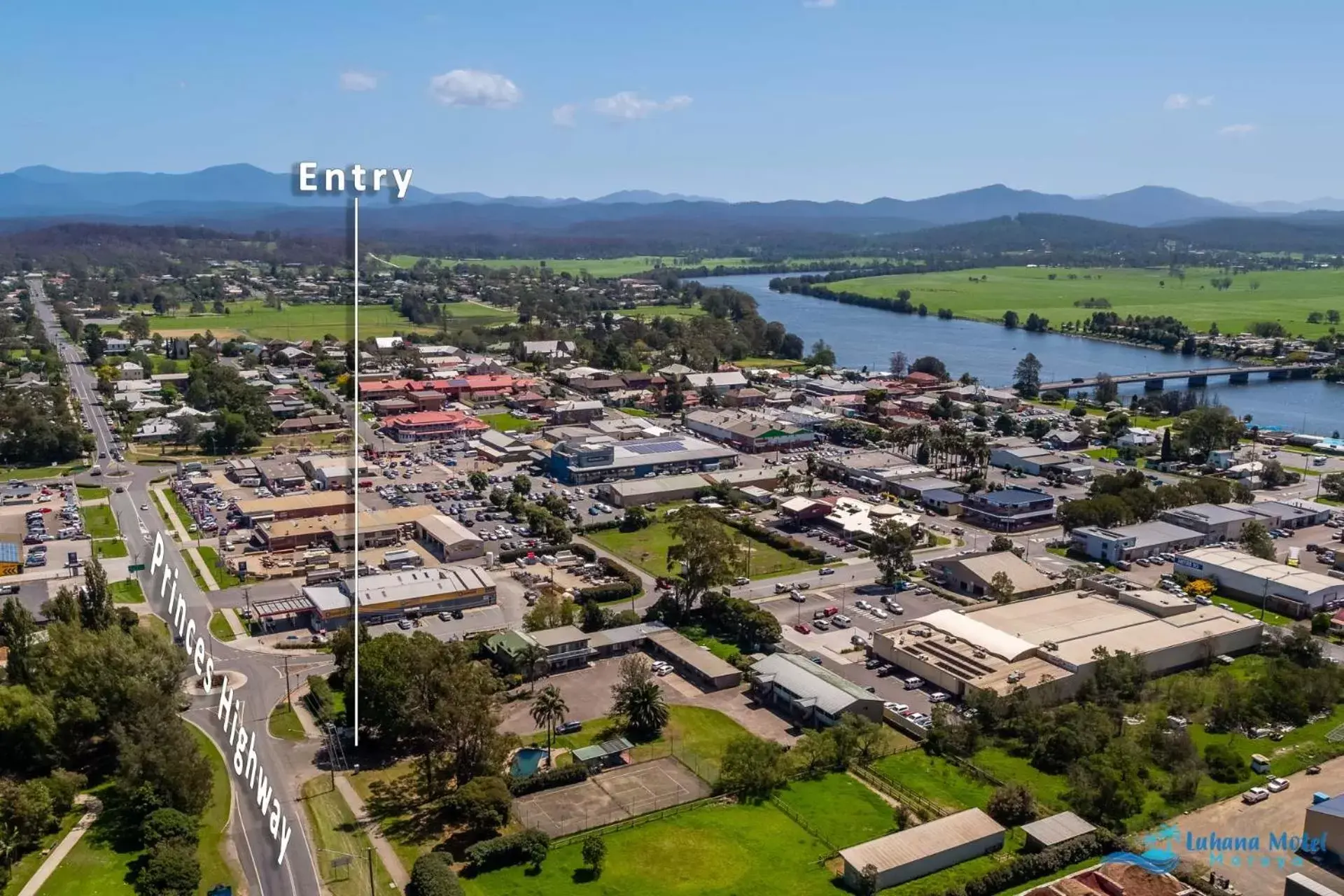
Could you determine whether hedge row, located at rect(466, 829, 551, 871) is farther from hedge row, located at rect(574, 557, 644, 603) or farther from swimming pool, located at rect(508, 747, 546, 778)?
hedge row, located at rect(574, 557, 644, 603)

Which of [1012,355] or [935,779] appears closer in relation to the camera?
[935,779]

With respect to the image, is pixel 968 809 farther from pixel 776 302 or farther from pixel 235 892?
pixel 776 302

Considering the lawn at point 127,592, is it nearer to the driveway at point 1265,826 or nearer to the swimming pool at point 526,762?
the swimming pool at point 526,762

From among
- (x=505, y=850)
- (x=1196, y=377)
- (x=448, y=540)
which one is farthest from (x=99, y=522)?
(x=1196, y=377)

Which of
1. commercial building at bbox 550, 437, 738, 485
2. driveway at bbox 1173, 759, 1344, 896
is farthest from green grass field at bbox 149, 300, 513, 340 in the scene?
driveway at bbox 1173, 759, 1344, 896

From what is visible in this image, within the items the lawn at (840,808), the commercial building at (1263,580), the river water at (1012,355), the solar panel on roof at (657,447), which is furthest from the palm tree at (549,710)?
the river water at (1012,355)

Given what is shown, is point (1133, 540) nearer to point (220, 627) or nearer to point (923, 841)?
point (923, 841)

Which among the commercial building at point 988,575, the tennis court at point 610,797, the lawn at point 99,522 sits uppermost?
the commercial building at point 988,575
